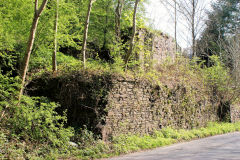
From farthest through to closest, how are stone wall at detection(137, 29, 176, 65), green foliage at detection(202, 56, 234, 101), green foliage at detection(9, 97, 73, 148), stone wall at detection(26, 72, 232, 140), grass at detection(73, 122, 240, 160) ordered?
green foliage at detection(202, 56, 234, 101)
stone wall at detection(137, 29, 176, 65)
stone wall at detection(26, 72, 232, 140)
grass at detection(73, 122, 240, 160)
green foliage at detection(9, 97, 73, 148)

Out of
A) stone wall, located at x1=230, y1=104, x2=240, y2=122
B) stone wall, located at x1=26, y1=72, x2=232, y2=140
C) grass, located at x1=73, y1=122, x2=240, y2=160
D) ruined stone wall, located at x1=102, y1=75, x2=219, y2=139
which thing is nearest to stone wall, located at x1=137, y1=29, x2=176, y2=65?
ruined stone wall, located at x1=102, y1=75, x2=219, y2=139

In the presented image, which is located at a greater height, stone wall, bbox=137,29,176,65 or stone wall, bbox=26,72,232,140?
stone wall, bbox=137,29,176,65

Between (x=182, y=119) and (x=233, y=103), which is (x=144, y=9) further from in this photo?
(x=233, y=103)

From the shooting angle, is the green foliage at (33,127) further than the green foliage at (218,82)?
No

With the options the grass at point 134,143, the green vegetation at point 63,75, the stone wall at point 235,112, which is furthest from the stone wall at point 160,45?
the grass at point 134,143

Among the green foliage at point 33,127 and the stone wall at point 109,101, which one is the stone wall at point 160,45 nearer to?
the stone wall at point 109,101

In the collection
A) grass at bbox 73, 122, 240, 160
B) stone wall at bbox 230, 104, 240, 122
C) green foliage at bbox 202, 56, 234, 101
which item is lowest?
grass at bbox 73, 122, 240, 160

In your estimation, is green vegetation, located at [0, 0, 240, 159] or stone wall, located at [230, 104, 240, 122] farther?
stone wall, located at [230, 104, 240, 122]

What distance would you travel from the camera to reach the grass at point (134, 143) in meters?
8.92

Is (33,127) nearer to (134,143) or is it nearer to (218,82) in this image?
(134,143)

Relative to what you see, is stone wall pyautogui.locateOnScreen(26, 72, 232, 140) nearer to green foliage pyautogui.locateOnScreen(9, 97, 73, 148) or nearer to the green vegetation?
the green vegetation

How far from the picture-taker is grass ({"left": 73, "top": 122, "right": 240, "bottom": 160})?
29.3 ft

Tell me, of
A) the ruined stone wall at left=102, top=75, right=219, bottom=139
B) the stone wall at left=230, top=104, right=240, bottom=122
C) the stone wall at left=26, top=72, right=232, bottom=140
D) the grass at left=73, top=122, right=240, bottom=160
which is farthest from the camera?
the stone wall at left=230, top=104, right=240, bottom=122

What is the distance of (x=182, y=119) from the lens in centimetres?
1562
